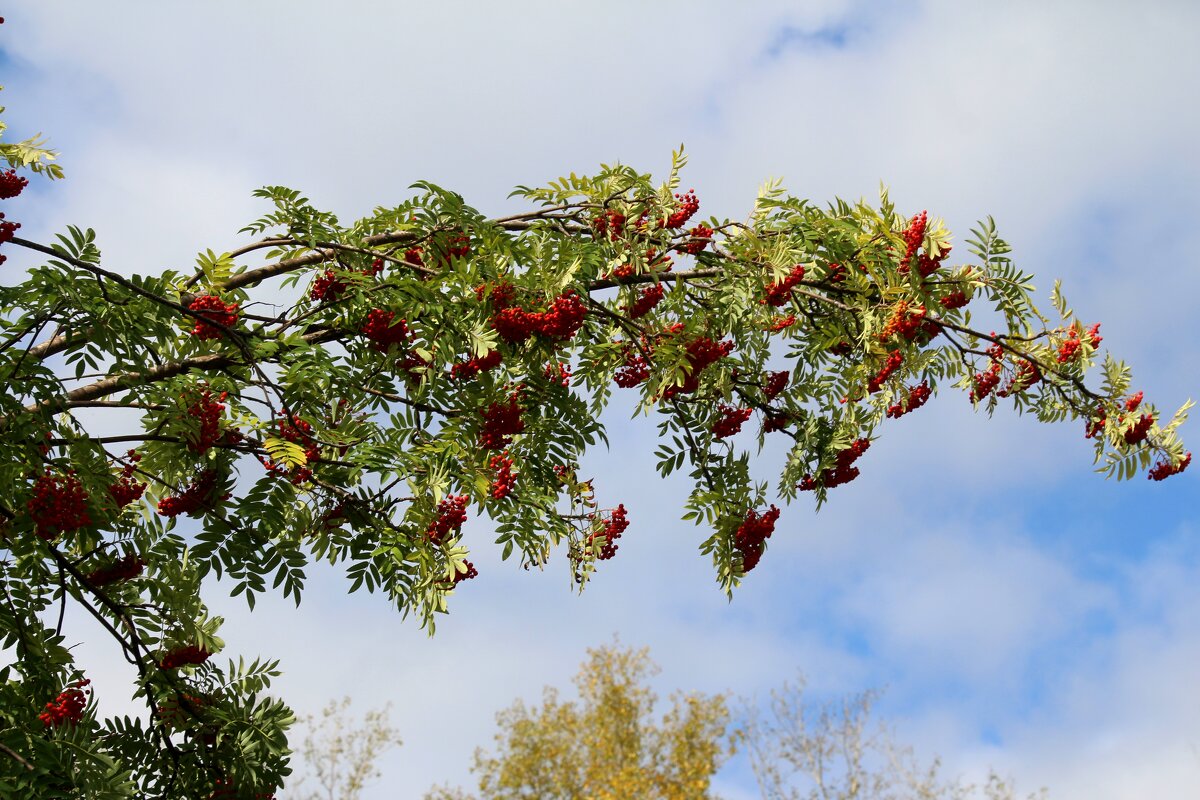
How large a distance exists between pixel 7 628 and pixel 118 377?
1.29m

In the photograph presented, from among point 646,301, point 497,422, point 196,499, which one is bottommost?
point 196,499

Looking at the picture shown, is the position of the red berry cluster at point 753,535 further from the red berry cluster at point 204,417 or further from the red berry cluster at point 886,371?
the red berry cluster at point 204,417

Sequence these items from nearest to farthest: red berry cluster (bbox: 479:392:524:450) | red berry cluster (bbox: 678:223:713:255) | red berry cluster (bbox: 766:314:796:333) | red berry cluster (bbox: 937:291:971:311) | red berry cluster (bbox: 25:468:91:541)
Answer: red berry cluster (bbox: 25:468:91:541)
red berry cluster (bbox: 479:392:524:450)
red berry cluster (bbox: 678:223:713:255)
red berry cluster (bbox: 937:291:971:311)
red berry cluster (bbox: 766:314:796:333)

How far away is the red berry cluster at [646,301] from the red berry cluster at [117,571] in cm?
285

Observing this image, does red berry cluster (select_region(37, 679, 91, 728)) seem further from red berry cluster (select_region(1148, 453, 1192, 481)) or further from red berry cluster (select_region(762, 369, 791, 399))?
red berry cluster (select_region(1148, 453, 1192, 481))

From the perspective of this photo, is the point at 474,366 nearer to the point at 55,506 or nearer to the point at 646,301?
the point at 646,301

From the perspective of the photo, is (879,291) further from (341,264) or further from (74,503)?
(74,503)

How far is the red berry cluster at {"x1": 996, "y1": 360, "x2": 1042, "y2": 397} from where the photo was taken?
7.97 m

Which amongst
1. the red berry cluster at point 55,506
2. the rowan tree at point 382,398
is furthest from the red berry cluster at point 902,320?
the red berry cluster at point 55,506

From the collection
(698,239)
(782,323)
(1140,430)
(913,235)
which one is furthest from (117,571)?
(1140,430)

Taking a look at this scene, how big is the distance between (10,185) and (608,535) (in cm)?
341

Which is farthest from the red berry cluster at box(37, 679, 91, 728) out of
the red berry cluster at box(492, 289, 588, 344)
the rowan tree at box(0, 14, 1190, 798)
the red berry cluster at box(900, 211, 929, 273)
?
the red berry cluster at box(900, 211, 929, 273)

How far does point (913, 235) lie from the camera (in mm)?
6723

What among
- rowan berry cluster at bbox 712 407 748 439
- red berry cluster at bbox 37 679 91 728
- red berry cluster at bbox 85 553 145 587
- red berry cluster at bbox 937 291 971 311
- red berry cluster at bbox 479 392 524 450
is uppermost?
red berry cluster at bbox 937 291 971 311
